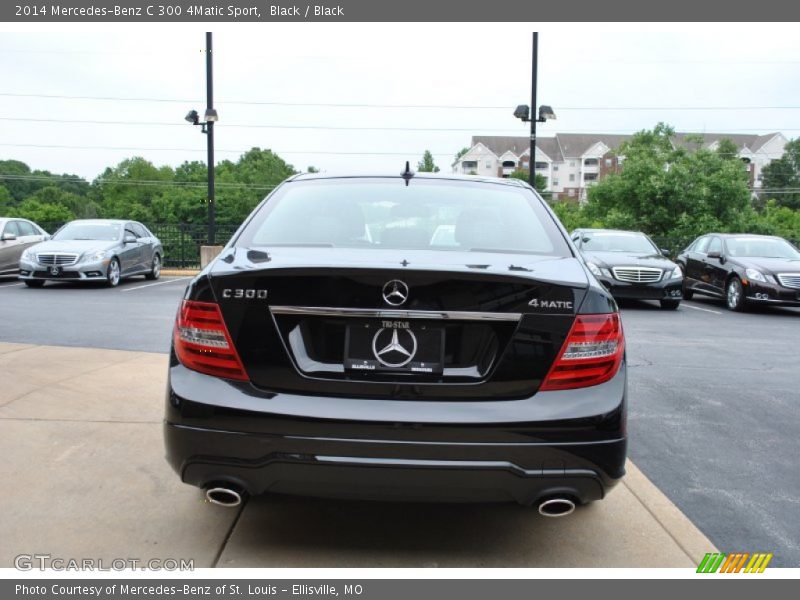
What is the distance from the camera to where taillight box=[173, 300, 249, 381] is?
274 cm

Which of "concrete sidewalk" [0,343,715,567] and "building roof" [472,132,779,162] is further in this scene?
"building roof" [472,132,779,162]

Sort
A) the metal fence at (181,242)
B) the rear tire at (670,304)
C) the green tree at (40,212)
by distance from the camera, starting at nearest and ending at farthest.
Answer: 1. the rear tire at (670,304)
2. the metal fence at (181,242)
3. the green tree at (40,212)

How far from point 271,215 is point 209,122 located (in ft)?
55.8

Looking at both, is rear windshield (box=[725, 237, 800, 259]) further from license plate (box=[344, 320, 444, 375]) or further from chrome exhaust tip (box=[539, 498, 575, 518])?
license plate (box=[344, 320, 444, 375])

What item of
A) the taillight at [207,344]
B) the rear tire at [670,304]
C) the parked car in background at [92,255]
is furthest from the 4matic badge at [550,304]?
the parked car in background at [92,255]

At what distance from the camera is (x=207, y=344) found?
279 cm

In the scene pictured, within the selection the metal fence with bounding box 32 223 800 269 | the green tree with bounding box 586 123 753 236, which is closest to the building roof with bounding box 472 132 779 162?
the green tree with bounding box 586 123 753 236

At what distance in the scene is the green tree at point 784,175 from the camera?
108938 millimetres

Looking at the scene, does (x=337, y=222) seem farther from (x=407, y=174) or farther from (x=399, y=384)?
(x=399, y=384)

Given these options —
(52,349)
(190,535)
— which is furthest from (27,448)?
(52,349)

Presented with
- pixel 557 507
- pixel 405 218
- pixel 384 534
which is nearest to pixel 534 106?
pixel 405 218

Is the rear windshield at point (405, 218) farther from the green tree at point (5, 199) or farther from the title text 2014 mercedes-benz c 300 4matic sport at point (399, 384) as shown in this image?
the green tree at point (5, 199)

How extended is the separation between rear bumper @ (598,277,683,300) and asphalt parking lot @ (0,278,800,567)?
12.4 ft

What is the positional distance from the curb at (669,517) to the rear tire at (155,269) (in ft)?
53.2
